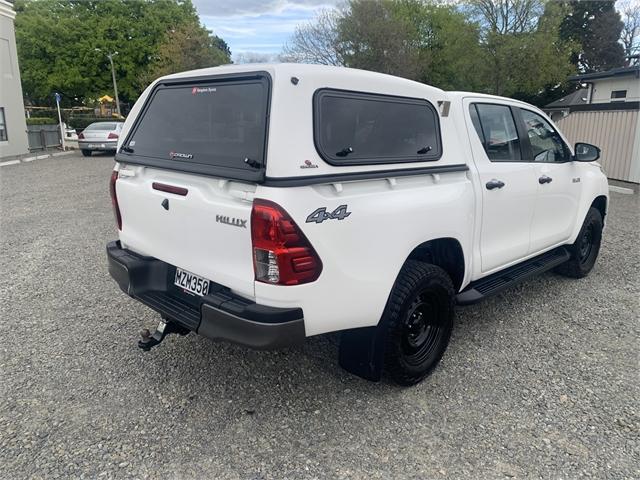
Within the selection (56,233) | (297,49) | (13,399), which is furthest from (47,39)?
(13,399)

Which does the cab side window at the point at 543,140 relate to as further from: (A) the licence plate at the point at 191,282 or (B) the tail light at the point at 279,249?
(A) the licence plate at the point at 191,282

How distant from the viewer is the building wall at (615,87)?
2065cm

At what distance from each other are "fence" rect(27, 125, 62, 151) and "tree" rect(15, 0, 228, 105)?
19.0 m

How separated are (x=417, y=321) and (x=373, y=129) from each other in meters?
1.30

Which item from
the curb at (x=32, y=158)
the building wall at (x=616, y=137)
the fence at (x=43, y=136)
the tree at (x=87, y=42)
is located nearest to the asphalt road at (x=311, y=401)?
the building wall at (x=616, y=137)

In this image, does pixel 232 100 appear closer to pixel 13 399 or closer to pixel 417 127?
pixel 417 127

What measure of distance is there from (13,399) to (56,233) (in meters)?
4.73

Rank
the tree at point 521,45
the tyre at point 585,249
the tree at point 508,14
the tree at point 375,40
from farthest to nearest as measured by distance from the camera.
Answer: the tree at point 375,40, the tree at point 508,14, the tree at point 521,45, the tyre at point 585,249

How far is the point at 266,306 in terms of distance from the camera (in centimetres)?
249

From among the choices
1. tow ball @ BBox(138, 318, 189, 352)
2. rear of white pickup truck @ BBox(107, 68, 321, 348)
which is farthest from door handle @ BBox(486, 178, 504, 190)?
tow ball @ BBox(138, 318, 189, 352)

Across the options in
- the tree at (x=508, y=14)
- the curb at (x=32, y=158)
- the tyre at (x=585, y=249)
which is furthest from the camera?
the tree at (x=508, y=14)

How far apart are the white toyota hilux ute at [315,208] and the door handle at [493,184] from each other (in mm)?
15

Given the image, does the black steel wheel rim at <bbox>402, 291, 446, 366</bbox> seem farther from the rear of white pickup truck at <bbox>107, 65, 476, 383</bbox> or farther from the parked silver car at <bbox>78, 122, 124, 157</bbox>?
the parked silver car at <bbox>78, 122, 124, 157</bbox>

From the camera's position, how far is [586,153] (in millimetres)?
4785
